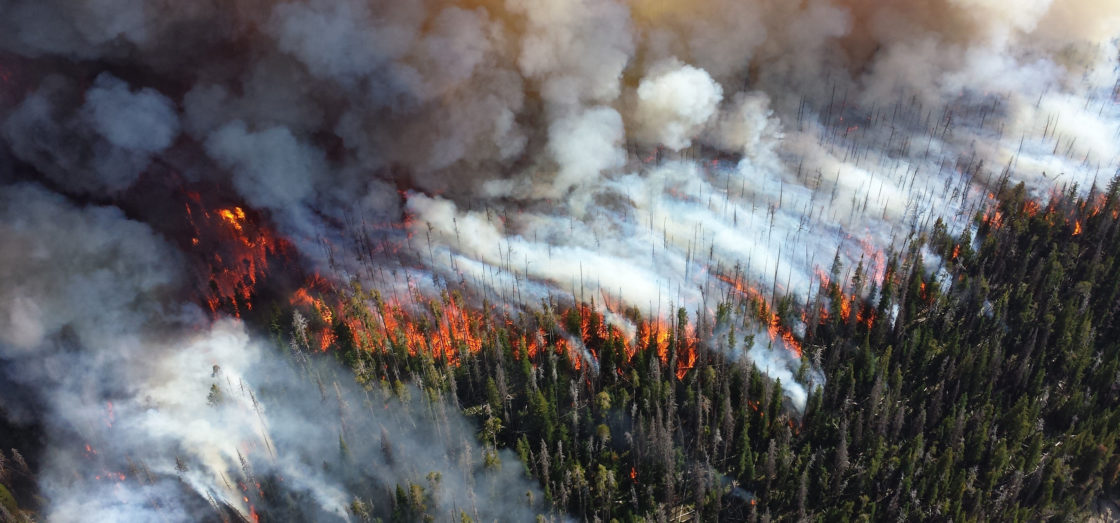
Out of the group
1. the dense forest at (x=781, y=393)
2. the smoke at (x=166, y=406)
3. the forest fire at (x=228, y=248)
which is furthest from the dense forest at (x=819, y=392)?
the forest fire at (x=228, y=248)

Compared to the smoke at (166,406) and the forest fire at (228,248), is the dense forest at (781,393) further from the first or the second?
the forest fire at (228,248)

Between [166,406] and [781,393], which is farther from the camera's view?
[166,406]

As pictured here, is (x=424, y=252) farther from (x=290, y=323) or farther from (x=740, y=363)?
(x=740, y=363)

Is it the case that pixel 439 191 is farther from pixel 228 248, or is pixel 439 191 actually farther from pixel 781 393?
pixel 781 393

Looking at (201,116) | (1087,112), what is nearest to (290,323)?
(201,116)

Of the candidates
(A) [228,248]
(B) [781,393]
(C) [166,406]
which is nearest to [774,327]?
(B) [781,393]

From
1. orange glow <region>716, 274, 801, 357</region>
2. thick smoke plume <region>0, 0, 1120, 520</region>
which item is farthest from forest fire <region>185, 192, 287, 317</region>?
orange glow <region>716, 274, 801, 357</region>
